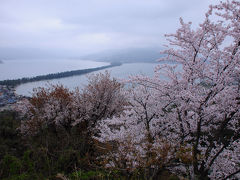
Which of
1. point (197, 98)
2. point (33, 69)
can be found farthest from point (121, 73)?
point (33, 69)

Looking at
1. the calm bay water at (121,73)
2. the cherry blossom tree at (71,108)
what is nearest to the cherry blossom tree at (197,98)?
the calm bay water at (121,73)

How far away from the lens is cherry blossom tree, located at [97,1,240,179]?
13.3 ft

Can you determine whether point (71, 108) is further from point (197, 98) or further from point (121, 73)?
point (121, 73)

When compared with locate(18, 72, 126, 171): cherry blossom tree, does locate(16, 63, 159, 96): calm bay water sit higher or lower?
higher

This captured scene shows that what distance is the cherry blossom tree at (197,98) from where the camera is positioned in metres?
4.04

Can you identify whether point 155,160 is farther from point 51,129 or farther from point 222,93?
point 51,129

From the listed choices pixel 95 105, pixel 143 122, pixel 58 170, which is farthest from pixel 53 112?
pixel 143 122

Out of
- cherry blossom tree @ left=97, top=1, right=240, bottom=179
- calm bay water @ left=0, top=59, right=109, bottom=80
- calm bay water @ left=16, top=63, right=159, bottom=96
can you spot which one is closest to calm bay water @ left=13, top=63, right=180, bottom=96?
calm bay water @ left=16, top=63, right=159, bottom=96

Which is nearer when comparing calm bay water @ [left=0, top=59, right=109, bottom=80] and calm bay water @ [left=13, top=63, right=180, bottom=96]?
calm bay water @ [left=13, top=63, right=180, bottom=96]

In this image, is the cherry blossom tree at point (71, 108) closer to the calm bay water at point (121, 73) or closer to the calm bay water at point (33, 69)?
the calm bay water at point (121, 73)

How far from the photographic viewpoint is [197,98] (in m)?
4.06

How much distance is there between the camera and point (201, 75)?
4.45m

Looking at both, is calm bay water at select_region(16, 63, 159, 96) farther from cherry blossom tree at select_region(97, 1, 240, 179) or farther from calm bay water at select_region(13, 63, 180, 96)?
cherry blossom tree at select_region(97, 1, 240, 179)

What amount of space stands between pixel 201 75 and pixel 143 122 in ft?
8.16
